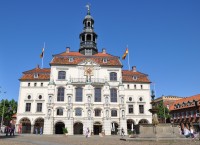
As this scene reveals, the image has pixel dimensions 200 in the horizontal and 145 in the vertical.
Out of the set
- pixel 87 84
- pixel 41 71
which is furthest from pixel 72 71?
pixel 41 71

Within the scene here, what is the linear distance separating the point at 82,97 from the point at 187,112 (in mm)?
31755

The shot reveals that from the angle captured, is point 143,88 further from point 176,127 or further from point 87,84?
point 176,127

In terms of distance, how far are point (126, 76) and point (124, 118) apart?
11.7m

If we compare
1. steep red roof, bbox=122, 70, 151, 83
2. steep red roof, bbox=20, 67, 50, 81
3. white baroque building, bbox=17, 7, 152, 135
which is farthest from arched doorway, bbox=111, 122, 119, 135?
steep red roof, bbox=20, 67, 50, 81

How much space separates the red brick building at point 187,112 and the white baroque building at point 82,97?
44.6ft

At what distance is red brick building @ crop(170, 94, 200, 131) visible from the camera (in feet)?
193

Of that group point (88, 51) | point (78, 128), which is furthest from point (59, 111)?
point (88, 51)

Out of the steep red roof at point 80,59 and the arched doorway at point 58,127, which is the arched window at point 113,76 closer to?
the steep red roof at point 80,59

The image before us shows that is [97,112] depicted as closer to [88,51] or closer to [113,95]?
[113,95]

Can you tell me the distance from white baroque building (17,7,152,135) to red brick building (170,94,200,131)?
13.6 meters

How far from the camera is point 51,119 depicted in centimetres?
5138

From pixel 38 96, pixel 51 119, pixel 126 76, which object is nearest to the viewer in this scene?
pixel 51 119

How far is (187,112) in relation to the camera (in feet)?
211

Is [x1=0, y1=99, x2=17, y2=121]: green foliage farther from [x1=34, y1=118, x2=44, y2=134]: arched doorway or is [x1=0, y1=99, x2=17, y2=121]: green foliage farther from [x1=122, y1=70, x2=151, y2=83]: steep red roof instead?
[x1=122, y1=70, x2=151, y2=83]: steep red roof
